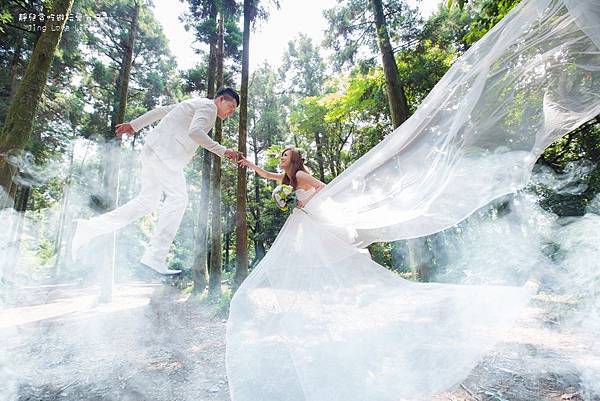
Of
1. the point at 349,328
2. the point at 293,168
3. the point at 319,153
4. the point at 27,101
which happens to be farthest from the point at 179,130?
the point at 319,153

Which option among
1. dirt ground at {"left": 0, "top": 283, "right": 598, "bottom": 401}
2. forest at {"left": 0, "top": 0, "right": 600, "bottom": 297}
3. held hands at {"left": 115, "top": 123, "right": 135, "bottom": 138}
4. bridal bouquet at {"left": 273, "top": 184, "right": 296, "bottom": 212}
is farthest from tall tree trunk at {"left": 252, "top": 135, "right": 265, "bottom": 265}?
held hands at {"left": 115, "top": 123, "right": 135, "bottom": 138}

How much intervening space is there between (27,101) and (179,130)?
2.12 metres

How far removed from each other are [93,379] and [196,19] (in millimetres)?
10513

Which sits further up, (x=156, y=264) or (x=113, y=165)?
(x=113, y=165)

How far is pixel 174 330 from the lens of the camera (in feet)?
20.8

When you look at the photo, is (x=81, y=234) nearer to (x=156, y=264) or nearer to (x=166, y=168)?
(x=156, y=264)

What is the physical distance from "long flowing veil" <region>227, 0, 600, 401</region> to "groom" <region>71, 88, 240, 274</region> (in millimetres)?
948

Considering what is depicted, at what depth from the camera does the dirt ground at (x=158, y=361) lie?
3223 mm

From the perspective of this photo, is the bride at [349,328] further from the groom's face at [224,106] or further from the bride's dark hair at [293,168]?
the groom's face at [224,106]

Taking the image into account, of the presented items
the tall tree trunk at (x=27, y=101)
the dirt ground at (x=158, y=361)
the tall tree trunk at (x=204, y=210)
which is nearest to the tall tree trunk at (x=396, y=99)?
the dirt ground at (x=158, y=361)

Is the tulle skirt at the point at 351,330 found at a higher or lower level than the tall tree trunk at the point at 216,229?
lower

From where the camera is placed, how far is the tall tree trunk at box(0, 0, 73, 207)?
3.36m

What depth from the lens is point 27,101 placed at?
351 cm

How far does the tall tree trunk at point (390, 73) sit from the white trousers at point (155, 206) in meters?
5.21
